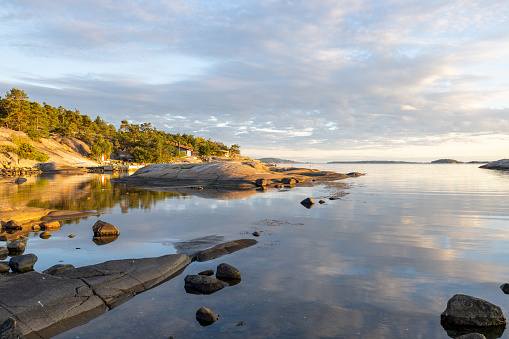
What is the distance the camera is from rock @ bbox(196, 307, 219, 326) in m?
6.43

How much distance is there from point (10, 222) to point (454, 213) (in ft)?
80.6

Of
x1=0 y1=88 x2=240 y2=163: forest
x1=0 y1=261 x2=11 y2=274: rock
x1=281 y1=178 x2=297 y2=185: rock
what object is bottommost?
x1=0 y1=261 x2=11 y2=274: rock

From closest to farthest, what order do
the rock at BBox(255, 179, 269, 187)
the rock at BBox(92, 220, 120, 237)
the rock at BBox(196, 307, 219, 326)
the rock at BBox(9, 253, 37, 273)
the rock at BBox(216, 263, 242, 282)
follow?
1. the rock at BBox(196, 307, 219, 326)
2. the rock at BBox(216, 263, 242, 282)
3. the rock at BBox(9, 253, 37, 273)
4. the rock at BBox(92, 220, 120, 237)
5. the rock at BBox(255, 179, 269, 187)

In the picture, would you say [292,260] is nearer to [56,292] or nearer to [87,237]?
[56,292]

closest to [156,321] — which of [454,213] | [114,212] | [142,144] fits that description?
[114,212]

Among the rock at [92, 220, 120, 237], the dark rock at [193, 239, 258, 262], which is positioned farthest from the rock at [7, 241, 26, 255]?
the dark rock at [193, 239, 258, 262]

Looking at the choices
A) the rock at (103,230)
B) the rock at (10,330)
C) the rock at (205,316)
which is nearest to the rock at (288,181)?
the rock at (103,230)

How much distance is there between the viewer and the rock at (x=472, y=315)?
6324 mm

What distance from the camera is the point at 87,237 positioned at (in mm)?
13508

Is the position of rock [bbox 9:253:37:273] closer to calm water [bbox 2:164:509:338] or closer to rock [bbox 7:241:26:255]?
calm water [bbox 2:164:509:338]

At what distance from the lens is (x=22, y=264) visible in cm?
946

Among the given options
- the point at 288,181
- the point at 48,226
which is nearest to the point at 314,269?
the point at 48,226

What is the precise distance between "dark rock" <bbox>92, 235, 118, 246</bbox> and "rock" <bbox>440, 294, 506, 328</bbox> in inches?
459

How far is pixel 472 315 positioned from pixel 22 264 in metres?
11.8
